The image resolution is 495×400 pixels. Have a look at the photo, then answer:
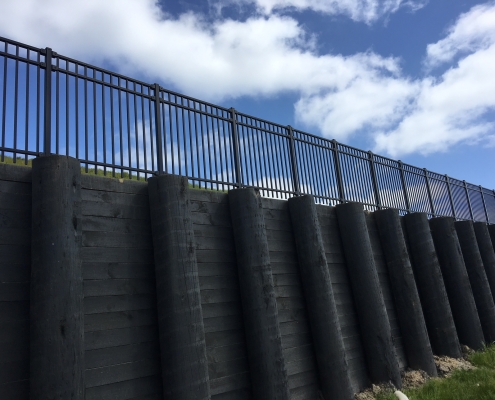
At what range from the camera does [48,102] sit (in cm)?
499

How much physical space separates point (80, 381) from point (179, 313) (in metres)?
1.25

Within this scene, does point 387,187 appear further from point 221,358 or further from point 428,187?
point 221,358

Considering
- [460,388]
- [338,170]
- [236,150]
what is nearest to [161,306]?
[236,150]

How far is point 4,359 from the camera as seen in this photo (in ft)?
13.0

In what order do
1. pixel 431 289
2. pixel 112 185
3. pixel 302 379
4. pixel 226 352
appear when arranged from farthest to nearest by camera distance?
pixel 431 289, pixel 302 379, pixel 226 352, pixel 112 185

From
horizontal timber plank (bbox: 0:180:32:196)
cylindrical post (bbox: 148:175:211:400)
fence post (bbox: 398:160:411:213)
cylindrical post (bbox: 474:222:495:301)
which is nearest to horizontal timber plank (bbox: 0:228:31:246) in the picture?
horizontal timber plank (bbox: 0:180:32:196)

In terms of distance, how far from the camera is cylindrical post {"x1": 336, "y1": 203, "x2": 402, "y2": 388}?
776 cm

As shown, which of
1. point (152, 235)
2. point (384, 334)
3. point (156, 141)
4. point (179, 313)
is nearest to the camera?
point (179, 313)

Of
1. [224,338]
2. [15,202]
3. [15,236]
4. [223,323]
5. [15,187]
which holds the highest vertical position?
[15,187]

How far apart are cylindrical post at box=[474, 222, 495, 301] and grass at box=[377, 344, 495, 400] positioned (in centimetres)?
577

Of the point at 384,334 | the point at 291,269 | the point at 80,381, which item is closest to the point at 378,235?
the point at 384,334

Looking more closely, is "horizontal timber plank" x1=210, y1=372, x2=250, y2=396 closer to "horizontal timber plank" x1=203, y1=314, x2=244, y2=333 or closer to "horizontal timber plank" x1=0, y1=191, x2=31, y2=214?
"horizontal timber plank" x1=203, y1=314, x2=244, y2=333

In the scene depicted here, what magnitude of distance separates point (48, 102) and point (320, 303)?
4.94m

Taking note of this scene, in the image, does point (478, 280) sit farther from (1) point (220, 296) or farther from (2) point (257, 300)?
(1) point (220, 296)
